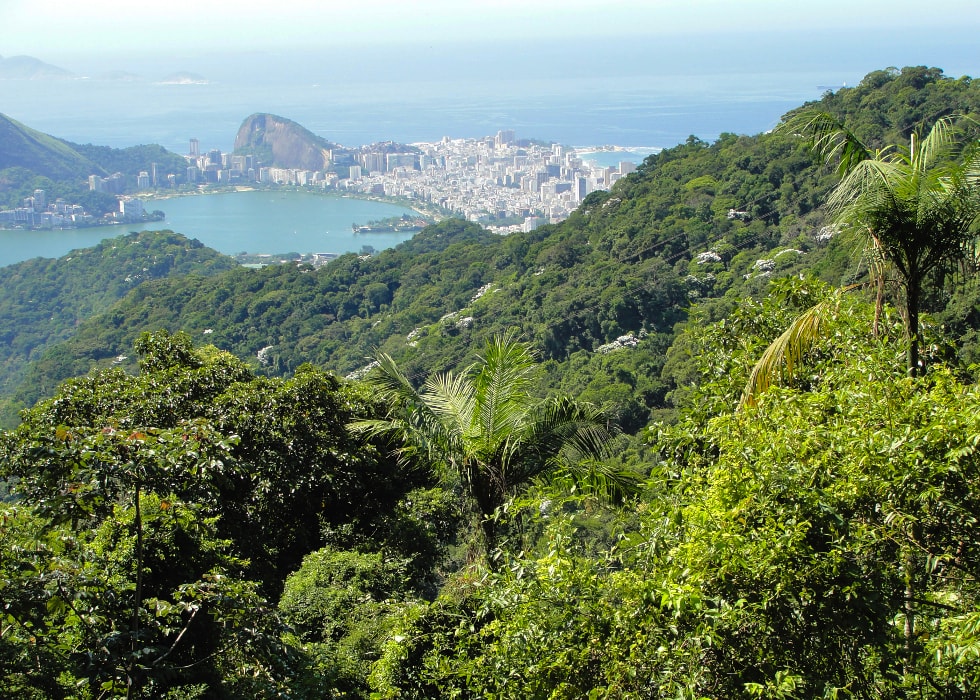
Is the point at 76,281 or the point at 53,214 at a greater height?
the point at 53,214

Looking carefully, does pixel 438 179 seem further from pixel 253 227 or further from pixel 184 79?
pixel 184 79

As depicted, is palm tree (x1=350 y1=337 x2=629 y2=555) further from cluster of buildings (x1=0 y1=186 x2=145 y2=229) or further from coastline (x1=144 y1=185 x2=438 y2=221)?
cluster of buildings (x1=0 y1=186 x2=145 y2=229)

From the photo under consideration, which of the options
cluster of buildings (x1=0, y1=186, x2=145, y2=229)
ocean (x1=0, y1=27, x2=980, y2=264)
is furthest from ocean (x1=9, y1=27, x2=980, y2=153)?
cluster of buildings (x1=0, y1=186, x2=145, y2=229)

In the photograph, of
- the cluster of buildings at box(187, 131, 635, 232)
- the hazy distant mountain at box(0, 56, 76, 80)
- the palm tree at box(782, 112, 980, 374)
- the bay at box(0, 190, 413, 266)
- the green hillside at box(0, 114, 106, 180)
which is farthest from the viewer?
the hazy distant mountain at box(0, 56, 76, 80)

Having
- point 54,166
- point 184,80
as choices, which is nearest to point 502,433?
point 54,166

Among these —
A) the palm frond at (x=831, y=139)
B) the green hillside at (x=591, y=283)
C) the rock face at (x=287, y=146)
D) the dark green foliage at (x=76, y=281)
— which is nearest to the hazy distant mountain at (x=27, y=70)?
the rock face at (x=287, y=146)
